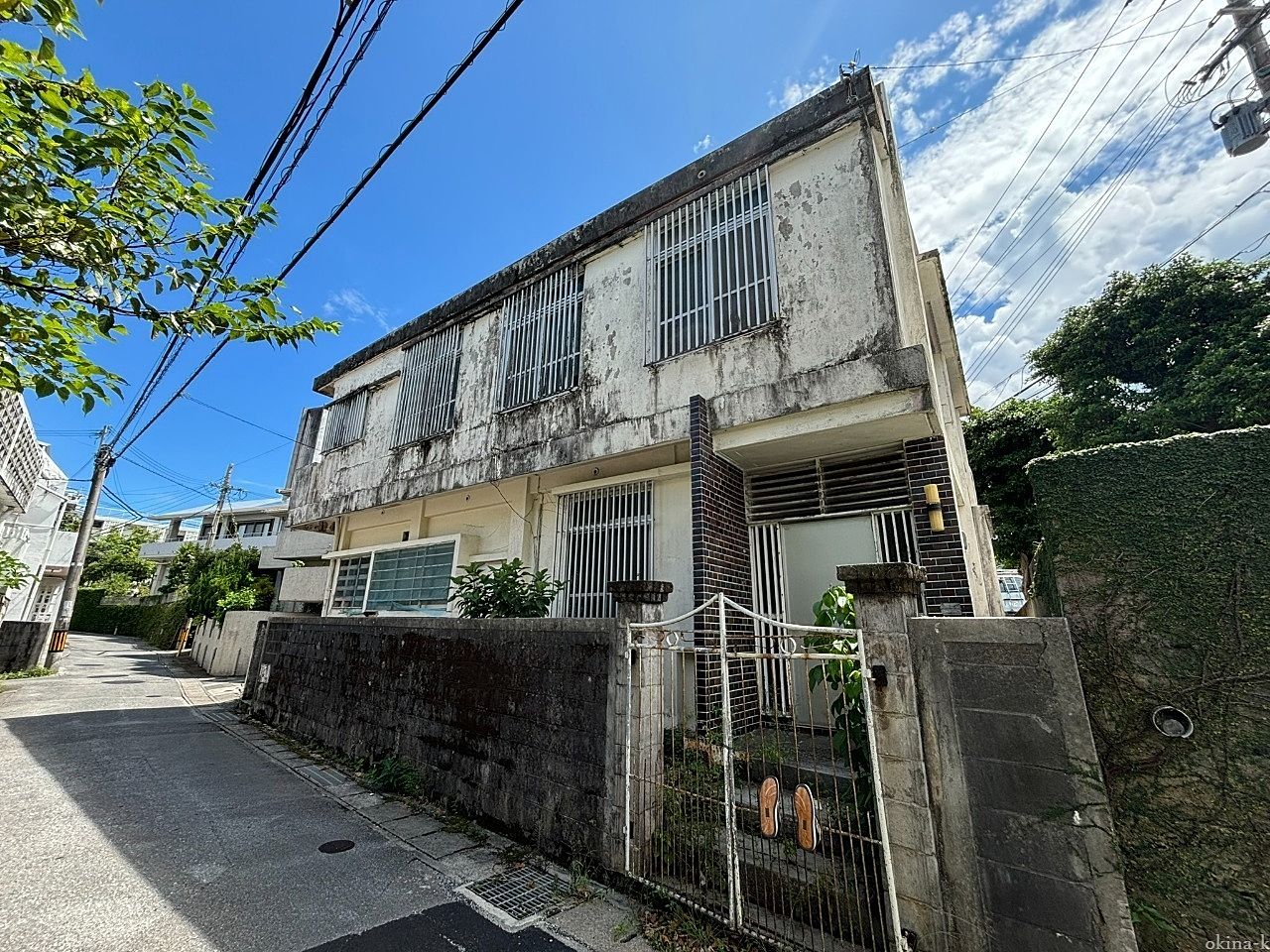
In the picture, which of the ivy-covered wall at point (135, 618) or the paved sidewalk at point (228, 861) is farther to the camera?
the ivy-covered wall at point (135, 618)

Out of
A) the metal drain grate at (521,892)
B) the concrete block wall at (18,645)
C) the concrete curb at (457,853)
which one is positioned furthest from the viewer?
the concrete block wall at (18,645)

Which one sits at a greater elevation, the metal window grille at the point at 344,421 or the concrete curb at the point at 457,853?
the metal window grille at the point at 344,421

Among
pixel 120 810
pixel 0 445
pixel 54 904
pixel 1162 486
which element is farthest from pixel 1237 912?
pixel 0 445

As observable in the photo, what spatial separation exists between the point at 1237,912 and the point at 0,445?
15.2 metres

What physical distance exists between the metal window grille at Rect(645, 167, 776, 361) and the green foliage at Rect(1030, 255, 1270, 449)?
13232mm

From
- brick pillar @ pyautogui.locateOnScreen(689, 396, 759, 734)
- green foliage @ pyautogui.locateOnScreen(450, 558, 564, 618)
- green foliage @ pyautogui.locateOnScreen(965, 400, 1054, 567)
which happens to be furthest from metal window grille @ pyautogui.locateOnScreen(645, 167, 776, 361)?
green foliage @ pyautogui.locateOnScreen(965, 400, 1054, 567)

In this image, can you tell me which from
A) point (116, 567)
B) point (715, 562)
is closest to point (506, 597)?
point (715, 562)

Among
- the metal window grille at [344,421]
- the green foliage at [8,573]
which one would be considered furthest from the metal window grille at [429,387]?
the green foliage at [8,573]

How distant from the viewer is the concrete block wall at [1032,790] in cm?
222

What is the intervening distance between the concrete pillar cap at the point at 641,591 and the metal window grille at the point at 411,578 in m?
5.72

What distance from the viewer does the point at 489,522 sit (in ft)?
29.4

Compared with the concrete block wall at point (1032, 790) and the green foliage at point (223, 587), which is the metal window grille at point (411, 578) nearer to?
the concrete block wall at point (1032, 790)

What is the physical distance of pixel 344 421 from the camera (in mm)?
11734

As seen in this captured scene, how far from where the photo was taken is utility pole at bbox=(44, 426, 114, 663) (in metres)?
15.4
